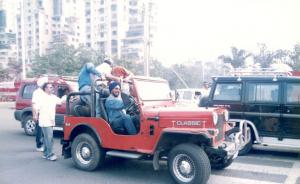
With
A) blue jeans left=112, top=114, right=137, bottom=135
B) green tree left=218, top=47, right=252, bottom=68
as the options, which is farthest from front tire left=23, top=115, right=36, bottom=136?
green tree left=218, top=47, right=252, bottom=68

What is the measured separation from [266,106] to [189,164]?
366 cm

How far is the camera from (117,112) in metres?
6.46

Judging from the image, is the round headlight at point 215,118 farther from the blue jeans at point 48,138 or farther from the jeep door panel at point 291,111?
the blue jeans at point 48,138

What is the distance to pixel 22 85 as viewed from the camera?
11.9 meters

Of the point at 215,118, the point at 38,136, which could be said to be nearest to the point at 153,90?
the point at 215,118

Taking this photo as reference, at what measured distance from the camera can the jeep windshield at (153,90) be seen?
6696mm

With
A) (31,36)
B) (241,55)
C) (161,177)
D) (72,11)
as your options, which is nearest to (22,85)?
(161,177)

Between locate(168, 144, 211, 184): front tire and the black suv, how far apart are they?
255cm

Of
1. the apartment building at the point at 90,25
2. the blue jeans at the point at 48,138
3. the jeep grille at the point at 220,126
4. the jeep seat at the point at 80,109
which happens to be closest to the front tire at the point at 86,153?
the jeep seat at the point at 80,109

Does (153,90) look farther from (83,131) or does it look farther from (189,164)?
(189,164)

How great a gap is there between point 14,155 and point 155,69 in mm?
29903

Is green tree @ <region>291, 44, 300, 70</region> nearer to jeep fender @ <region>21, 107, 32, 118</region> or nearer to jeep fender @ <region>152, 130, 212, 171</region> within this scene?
jeep fender @ <region>21, 107, 32, 118</region>

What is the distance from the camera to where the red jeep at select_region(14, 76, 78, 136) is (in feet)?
35.1

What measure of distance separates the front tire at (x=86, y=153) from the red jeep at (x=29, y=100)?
12.3ft
